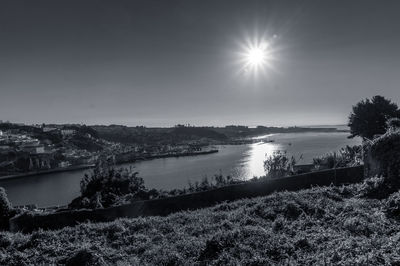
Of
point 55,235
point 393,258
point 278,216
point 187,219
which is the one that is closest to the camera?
point 393,258

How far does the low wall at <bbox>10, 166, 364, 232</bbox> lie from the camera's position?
18.9 meters

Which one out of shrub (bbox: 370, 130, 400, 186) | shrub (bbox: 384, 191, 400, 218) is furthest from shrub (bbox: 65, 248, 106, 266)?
shrub (bbox: 370, 130, 400, 186)

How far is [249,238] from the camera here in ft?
30.8

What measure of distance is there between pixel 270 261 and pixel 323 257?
52.7 inches

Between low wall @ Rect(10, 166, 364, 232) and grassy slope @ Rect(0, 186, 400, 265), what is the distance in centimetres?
467

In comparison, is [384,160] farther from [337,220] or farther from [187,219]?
[187,219]

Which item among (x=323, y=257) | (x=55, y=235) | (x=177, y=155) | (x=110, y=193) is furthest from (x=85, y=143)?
(x=323, y=257)

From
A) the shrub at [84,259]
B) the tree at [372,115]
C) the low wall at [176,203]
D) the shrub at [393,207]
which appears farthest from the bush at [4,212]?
the tree at [372,115]

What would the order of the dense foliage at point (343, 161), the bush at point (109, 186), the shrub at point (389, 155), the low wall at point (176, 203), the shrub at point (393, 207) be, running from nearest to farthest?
the shrub at point (393, 207)
the shrub at point (389, 155)
the low wall at point (176, 203)
the dense foliage at point (343, 161)
the bush at point (109, 186)

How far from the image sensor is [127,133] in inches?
7175

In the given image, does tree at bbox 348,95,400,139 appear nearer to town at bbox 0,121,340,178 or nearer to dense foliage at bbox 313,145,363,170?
dense foliage at bbox 313,145,363,170

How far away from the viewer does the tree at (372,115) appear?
38.7 meters

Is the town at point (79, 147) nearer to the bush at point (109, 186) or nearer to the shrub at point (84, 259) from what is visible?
the bush at point (109, 186)

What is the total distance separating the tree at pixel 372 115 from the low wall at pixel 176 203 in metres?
20.2
